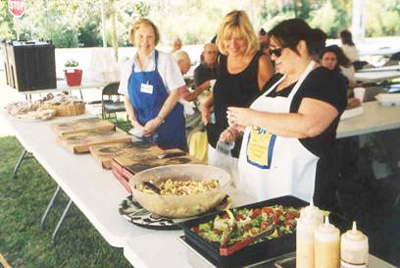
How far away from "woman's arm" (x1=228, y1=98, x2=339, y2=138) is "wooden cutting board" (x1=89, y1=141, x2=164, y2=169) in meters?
0.59

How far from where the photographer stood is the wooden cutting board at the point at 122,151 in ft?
6.94

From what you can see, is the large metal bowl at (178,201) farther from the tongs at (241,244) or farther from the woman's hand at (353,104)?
the woman's hand at (353,104)

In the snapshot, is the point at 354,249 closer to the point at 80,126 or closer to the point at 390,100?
the point at 80,126

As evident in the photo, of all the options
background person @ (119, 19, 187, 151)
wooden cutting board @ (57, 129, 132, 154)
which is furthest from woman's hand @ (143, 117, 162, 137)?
wooden cutting board @ (57, 129, 132, 154)

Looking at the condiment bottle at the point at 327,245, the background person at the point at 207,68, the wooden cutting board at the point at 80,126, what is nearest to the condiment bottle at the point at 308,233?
the condiment bottle at the point at 327,245

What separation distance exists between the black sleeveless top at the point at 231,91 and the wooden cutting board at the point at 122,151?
0.45 meters

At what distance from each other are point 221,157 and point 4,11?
11557 mm

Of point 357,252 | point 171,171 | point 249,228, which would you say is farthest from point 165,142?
point 357,252

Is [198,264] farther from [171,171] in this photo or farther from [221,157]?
[221,157]

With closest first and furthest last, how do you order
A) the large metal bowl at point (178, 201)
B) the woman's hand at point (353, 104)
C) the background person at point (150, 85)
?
the large metal bowl at point (178, 201), the background person at point (150, 85), the woman's hand at point (353, 104)

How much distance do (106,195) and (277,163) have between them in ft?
2.20

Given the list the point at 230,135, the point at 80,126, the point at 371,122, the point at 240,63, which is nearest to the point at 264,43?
the point at 371,122

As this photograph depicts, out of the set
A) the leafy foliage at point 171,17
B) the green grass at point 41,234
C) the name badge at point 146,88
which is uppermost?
the leafy foliage at point 171,17

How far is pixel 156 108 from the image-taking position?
310cm
